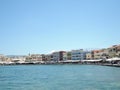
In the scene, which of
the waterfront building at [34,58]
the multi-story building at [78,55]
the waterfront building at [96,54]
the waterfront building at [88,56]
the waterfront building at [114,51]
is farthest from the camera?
the waterfront building at [34,58]

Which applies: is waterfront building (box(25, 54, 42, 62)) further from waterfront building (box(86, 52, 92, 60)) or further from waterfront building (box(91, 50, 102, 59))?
waterfront building (box(91, 50, 102, 59))

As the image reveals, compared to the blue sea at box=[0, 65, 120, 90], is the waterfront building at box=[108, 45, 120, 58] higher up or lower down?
higher up

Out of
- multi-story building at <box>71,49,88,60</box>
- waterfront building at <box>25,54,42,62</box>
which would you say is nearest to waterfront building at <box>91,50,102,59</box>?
multi-story building at <box>71,49,88,60</box>

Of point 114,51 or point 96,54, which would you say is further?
point 96,54

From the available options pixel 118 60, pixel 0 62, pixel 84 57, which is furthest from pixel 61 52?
pixel 118 60

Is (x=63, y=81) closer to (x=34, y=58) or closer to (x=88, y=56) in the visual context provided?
(x=88, y=56)

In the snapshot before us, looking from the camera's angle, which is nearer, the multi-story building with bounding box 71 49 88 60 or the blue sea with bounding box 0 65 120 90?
the blue sea with bounding box 0 65 120 90

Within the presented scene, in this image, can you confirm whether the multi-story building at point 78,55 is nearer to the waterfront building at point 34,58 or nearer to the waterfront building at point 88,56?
the waterfront building at point 88,56

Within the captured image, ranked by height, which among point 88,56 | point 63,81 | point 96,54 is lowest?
point 63,81

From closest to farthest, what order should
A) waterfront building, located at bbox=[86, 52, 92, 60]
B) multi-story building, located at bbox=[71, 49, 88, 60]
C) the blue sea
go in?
the blue sea → waterfront building, located at bbox=[86, 52, 92, 60] → multi-story building, located at bbox=[71, 49, 88, 60]

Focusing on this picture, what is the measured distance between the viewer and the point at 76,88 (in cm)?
3073

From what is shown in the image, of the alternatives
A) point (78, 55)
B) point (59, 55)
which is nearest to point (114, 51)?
point (78, 55)

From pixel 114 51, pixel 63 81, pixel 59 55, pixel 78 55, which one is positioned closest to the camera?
pixel 63 81

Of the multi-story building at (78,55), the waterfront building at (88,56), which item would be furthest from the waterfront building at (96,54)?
the multi-story building at (78,55)
